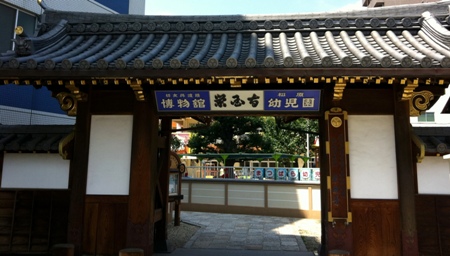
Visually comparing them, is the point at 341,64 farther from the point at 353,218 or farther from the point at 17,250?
the point at 17,250

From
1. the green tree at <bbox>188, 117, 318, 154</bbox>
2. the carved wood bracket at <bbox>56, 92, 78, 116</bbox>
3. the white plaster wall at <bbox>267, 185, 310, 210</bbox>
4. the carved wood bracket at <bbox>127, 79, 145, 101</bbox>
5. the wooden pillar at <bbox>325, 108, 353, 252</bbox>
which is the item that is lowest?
the white plaster wall at <bbox>267, 185, 310, 210</bbox>

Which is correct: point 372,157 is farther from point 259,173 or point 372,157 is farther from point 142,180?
point 259,173

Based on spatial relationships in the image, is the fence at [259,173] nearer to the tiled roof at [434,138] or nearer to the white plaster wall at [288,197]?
the white plaster wall at [288,197]

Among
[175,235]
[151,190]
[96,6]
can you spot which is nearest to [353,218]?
[151,190]

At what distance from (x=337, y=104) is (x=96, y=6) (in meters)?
12.8

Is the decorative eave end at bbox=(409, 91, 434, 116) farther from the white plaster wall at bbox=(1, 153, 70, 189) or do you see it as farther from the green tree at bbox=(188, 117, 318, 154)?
the green tree at bbox=(188, 117, 318, 154)

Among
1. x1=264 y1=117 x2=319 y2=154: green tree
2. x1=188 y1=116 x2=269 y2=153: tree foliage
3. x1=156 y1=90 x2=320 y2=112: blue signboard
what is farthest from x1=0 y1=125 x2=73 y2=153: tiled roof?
x1=264 y1=117 x2=319 y2=154: green tree

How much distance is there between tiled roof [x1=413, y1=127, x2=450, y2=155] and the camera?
5.75 m

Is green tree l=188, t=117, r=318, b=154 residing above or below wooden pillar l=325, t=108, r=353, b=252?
above

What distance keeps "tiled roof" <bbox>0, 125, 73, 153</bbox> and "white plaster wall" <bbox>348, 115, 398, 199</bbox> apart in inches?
236

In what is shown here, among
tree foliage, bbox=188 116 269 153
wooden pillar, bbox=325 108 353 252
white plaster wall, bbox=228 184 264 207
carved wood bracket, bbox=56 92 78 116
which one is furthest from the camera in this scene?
tree foliage, bbox=188 116 269 153

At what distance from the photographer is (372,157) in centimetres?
609

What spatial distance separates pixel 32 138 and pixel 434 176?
848 centimetres

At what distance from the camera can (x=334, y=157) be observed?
605cm
